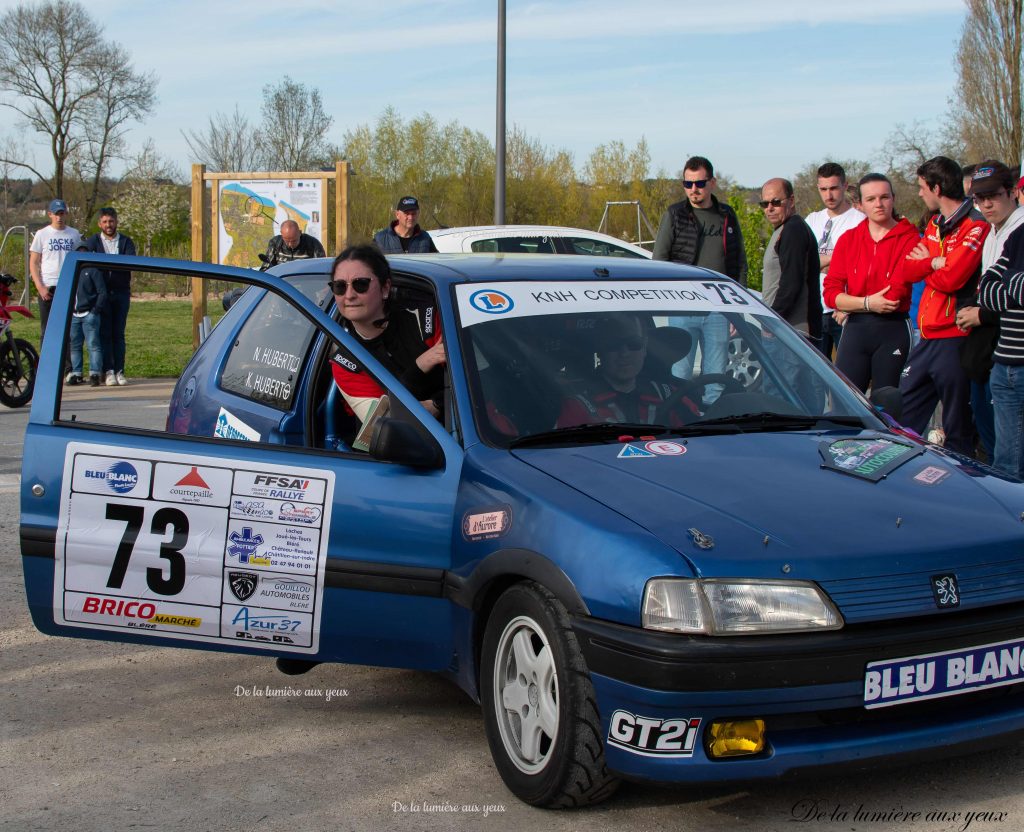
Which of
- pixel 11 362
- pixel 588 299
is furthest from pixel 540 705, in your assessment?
pixel 11 362

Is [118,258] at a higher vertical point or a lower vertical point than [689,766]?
higher

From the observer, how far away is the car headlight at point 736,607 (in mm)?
3148

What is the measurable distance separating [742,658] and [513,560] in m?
0.72

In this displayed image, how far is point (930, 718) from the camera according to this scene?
331cm

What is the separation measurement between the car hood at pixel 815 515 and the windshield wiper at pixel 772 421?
18 centimetres

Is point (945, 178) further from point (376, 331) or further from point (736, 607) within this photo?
point (736, 607)

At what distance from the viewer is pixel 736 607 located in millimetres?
3160

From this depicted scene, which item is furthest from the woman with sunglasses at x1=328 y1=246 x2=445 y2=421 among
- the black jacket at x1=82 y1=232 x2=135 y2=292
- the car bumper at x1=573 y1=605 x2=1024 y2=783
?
the black jacket at x1=82 y1=232 x2=135 y2=292

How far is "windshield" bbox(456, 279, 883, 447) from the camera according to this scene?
411cm

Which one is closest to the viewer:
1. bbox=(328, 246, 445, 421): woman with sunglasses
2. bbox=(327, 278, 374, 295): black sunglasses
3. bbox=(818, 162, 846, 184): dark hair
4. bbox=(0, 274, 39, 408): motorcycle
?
bbox=(328, 246, 445, 421): woman with sunglasses

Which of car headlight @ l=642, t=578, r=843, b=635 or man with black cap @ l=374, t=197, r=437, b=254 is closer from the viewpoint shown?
car headlight @ l=642, t=578, r=843, b=635

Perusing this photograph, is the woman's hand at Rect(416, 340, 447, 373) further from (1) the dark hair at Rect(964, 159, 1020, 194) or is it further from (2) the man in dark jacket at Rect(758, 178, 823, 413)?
(2) the man in dark jacket at Rect(758, 178, 823, 413)

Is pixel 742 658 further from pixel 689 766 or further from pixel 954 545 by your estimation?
pixel 954 545

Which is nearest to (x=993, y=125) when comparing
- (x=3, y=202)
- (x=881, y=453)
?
(x=3, y=202)
